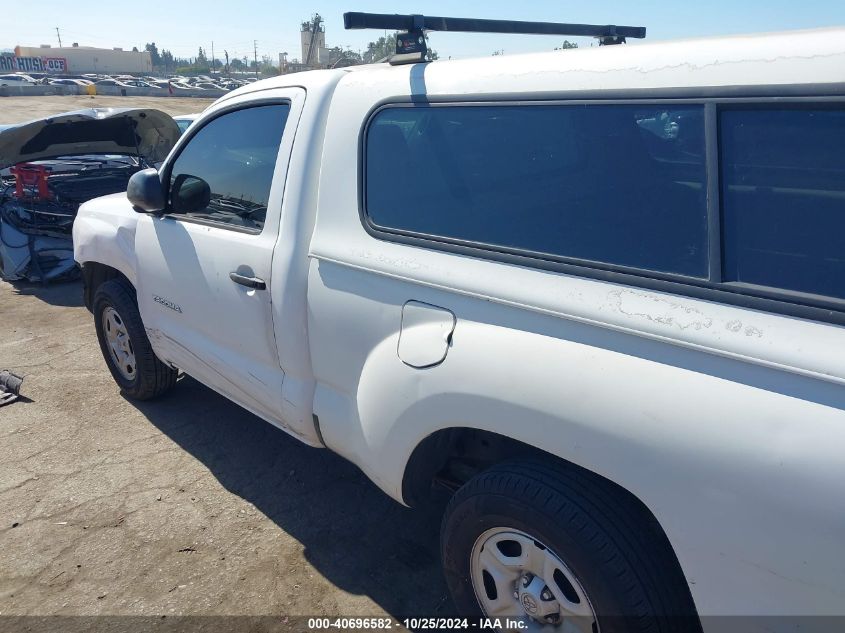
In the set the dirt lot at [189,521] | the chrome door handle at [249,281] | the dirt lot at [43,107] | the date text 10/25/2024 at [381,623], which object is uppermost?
the chrome door handle at [249,281]

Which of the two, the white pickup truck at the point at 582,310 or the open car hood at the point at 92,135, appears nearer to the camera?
the white pickup truck at the point at 582,310

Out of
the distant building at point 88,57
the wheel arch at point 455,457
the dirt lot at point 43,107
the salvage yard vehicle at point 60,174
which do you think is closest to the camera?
the wheel arch at point 455,457

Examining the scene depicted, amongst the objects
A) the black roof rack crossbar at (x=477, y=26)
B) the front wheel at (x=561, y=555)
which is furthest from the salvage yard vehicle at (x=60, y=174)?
the front wheel at (x=561, y=555)

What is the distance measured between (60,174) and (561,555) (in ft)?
26.7

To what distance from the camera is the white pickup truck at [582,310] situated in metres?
1.52

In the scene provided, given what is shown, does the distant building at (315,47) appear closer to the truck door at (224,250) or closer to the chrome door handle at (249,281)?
the truck door at (224,250)

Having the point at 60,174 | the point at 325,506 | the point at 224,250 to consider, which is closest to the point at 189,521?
the point at 325,506

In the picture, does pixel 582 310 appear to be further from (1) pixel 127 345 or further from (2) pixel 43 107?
(2) pixel 43 107

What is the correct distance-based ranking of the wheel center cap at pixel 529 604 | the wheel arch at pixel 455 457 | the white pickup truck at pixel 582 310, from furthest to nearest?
the wheel arch at pixel 455 457
the wheel center cap at pixel 529 604
the white pickup truck at pixel 582 310

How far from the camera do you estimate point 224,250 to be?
3.09 m

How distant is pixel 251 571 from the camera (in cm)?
295

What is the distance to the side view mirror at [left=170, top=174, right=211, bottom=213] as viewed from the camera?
11.2ft

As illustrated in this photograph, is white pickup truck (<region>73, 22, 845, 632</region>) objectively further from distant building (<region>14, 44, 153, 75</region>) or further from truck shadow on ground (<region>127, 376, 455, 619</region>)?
distant building (<region>14, 44, 153, 75</region>)

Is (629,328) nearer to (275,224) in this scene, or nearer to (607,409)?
(607,409)
